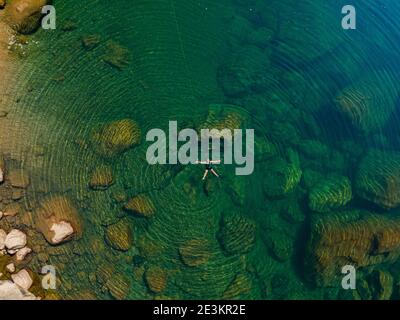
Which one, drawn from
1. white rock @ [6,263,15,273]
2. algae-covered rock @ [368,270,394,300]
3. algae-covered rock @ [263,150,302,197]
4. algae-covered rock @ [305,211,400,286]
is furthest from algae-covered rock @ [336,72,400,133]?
white rock @ [6,263,15,273]

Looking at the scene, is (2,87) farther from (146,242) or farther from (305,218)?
(305,218)

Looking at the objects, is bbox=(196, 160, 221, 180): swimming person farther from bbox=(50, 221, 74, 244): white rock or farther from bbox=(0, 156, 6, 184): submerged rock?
bbox=(0, 156, 6, 184): submerged rock

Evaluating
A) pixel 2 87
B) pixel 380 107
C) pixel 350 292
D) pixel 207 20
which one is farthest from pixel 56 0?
pixel 350 292

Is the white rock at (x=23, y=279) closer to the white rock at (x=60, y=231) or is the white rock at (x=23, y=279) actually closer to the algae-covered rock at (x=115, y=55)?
the white rock at (x=60, y=231)

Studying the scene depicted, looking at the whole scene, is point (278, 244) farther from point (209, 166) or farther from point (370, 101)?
point (370, 101)

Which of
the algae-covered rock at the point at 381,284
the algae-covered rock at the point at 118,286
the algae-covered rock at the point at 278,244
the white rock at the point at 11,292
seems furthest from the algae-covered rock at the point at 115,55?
the algae-covered rock at the point at 381,284

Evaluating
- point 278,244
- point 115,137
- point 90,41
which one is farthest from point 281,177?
point 90,41
